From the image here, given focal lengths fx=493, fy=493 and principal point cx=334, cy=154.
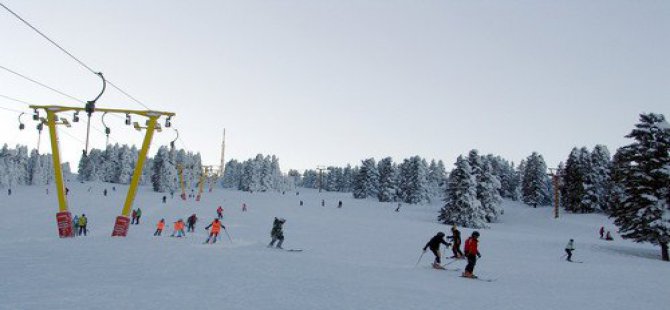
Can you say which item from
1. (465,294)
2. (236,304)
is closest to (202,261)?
(236,304)

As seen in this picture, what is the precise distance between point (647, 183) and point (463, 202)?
24.1 m

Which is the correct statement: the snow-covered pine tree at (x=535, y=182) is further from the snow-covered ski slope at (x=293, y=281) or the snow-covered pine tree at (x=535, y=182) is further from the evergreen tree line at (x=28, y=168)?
the evergreen tree line at (x=28, y=168)

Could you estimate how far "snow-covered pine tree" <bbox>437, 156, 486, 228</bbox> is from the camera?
5584 cm

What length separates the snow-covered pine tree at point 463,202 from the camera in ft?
183

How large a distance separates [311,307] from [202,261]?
7316 millimetres

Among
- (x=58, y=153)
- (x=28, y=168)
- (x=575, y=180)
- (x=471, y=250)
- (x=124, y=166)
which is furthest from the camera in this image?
(x=124, y=166)

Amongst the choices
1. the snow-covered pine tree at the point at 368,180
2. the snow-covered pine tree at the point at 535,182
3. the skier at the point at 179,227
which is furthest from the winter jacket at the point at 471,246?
the snow-covered pine tree at the point at 368,180

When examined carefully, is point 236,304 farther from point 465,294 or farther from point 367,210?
point 367,210

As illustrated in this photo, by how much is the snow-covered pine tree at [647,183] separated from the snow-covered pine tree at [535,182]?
49.9 meters

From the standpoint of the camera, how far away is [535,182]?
84.1 m

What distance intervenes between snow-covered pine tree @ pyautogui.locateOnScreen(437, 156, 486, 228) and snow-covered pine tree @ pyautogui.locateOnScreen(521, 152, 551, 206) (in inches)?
1218

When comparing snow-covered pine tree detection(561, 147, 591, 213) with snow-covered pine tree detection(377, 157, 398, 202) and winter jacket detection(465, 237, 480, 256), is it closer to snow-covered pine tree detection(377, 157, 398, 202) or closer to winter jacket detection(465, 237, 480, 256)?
snow-covered pine tree detection(377, 157, 398, 202)

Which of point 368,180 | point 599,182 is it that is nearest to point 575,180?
point 599,182

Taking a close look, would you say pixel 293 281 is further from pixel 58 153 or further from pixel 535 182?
pixel 535 182
